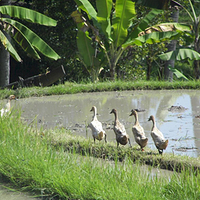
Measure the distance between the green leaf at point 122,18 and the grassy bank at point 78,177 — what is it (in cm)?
921

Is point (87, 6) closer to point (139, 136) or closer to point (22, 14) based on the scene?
point (22, 14)

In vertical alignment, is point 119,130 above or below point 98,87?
above

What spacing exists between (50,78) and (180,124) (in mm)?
7886

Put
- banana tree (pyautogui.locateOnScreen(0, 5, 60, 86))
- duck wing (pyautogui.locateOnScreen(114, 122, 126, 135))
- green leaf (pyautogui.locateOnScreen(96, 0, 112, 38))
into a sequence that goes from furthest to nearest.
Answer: green leaf (pyautogui.locateOnScreen(96, 0, 112, 38))
banana tree (pyautogui.locateOnScreen(0, 5, 60, 86))
duck wing (pyautogui.locateOnScreen(114, 122, 126, 135))

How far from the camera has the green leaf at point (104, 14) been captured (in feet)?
45.4

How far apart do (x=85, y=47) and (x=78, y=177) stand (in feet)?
39.2

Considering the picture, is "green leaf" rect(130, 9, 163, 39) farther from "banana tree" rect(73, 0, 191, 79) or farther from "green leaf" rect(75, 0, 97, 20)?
"green leaf" rect(75, 0, 97, 20)

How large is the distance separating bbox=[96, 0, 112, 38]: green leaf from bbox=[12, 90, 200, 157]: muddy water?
266cm

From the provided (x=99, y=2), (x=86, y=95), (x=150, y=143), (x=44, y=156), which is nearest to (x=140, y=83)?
(x=86, y=95)

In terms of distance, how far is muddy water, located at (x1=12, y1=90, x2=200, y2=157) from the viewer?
697cm

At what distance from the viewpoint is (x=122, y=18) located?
14008mm

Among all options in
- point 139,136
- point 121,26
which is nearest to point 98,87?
point 121,26

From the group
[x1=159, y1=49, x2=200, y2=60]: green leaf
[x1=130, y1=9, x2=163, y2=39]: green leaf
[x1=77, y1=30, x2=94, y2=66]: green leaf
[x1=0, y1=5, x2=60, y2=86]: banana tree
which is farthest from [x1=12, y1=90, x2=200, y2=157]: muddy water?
[x1=77, y1=30, x2=94, y2=66]: green leaf

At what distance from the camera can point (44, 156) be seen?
464 centimetres
